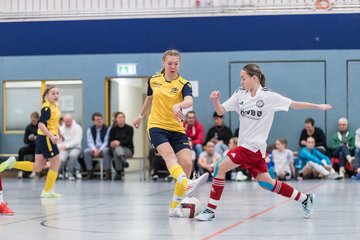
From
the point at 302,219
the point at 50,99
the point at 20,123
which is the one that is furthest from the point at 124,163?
the point at 302,219

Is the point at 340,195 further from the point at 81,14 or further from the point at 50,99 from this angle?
the point at 81,14

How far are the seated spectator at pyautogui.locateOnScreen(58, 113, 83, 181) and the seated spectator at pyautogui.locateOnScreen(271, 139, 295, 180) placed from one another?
17.2 feet

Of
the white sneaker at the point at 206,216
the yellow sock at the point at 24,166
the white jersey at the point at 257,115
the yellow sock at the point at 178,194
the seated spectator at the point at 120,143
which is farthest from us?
the seated spectator at the point at 120,143

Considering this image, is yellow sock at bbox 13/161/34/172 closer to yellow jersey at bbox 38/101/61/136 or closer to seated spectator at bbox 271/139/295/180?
yellow jersey at bbox 38/101/61/136

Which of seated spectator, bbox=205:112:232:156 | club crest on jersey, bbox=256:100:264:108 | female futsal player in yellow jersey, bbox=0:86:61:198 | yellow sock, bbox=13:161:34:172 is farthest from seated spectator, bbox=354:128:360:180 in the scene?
club crest on jersey, bbox=256:100:264:108

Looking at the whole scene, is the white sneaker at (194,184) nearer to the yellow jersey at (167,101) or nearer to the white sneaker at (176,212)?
the white sneaker at (176,212)

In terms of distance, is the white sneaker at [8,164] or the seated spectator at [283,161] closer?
the white sneaker at [8,164]

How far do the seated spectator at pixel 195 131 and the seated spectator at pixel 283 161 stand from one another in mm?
1903

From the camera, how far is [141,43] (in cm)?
2136

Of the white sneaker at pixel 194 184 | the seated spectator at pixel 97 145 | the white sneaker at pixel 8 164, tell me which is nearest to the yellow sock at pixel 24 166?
the white sneaker at pixel 8 164

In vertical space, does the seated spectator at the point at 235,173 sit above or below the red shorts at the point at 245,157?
below

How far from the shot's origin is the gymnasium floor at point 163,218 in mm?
7141

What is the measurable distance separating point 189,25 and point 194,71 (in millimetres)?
1403

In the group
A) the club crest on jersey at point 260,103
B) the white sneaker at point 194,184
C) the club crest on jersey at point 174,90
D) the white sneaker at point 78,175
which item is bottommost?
the white sneaker at point 78,175
